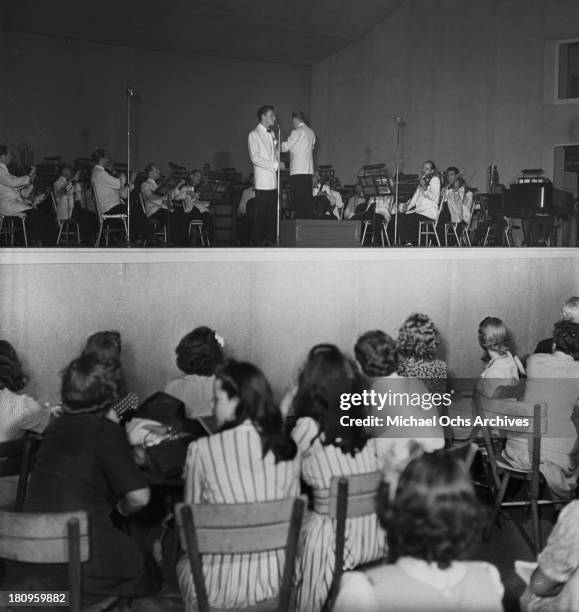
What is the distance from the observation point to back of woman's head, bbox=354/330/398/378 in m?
3.31

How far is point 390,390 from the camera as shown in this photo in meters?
3.31

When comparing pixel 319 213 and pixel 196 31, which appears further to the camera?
pixel 196 31

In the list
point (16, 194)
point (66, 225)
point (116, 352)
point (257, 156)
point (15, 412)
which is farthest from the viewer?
point (66, 225)

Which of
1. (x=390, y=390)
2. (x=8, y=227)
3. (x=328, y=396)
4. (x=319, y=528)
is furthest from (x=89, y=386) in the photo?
(x=8, y=227)

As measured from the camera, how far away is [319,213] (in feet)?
33.5

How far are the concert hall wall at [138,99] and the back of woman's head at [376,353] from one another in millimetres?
8651

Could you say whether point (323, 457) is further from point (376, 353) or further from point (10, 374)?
point (10, 374)

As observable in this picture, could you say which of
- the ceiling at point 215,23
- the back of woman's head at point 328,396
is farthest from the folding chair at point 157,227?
the back of woman's head at point 328,396

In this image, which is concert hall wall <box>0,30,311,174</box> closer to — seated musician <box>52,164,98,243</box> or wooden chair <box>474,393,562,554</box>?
seated musician <box>52,164,98,243</box>

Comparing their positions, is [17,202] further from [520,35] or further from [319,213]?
[520,35]

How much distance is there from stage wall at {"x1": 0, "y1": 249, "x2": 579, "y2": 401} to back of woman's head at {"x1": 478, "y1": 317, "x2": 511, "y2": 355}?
6.40 ft

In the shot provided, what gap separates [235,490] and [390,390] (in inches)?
41.5

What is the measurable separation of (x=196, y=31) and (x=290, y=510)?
11.3 m

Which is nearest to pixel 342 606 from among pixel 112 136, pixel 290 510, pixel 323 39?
pixel 290 510
